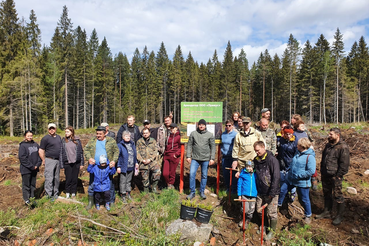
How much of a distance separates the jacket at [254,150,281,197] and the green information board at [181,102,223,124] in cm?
261

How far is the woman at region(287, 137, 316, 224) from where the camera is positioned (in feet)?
14.3

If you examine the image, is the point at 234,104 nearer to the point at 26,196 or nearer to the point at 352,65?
the point at 352,65

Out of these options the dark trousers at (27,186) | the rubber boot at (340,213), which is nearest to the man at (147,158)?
the dark trousers at (27,186)

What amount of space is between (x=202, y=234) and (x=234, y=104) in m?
40.3

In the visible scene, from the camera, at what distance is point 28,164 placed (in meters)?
5.42

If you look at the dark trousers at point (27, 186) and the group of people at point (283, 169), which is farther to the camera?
the dark trousers at point (27, 186)

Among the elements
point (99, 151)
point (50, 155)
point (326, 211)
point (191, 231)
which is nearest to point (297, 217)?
point (326, 211)

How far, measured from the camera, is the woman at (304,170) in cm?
435

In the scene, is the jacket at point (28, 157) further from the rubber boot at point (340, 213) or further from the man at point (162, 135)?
the rubber boot at point (340, 213)

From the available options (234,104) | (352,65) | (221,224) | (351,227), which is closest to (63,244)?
(221,224)

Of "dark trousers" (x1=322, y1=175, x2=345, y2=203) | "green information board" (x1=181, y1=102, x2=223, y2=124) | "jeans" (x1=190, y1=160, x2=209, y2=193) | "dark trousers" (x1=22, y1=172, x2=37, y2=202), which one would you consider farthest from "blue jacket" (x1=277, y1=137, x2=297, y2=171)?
"dark trousers" (x1=22, y1=172, x2=37, y2=202)

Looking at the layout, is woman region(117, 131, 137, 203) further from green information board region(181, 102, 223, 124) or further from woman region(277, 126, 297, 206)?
woman region(277, 126, 297, 206)

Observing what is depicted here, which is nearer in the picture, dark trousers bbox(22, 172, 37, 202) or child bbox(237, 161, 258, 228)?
child bbox(237, 161, 258, 228)

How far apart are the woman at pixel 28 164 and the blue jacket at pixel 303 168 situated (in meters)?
6.39
